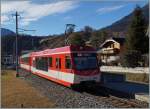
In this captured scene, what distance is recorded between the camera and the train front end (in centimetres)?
2328

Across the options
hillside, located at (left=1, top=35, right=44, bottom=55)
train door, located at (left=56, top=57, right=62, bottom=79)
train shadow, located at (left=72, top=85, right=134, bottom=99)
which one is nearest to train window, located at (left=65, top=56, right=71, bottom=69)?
train shadow, located at (left=72, top=85, right=134, bottom=99)

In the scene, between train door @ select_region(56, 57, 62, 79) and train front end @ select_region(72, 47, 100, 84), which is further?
train door @ select_region(56, 57, 62, 79)

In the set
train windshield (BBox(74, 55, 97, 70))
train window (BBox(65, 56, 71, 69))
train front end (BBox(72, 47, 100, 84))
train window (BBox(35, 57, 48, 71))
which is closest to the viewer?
train front end (BBox(72, 47, 100, 84))

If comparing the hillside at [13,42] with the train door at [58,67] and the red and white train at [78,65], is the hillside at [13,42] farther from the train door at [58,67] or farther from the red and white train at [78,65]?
the red and white train at [78,65]

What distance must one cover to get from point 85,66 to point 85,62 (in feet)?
0.80

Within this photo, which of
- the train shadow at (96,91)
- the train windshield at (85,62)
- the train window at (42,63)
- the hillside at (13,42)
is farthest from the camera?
the hillside at (13,42)

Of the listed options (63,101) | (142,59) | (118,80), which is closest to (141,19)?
(142,59)

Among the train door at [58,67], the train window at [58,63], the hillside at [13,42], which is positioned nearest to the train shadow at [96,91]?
the train door at [58,67]

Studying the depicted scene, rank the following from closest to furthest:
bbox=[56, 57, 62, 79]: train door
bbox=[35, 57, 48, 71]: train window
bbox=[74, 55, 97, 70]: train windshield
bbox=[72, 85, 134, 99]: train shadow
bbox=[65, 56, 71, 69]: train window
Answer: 1. bbox=[72, 85, 134, 99]: train shadow
2. bbox=[74, 55, 97, 70]: train windshield
3. bbox=[65, 56, 71, 69]: train window
4. bbox=[56, 57, 62, 79]: train door
5. bbox=[35, 57, 48, 71]: train window

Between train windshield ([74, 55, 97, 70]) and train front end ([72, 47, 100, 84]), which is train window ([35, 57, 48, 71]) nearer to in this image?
train front end ([72, 47, 100, 84])

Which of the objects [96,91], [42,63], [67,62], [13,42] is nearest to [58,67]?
[67,62]

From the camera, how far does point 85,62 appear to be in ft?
78.1

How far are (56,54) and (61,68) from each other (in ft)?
6.62

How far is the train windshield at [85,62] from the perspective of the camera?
23.6 meters
